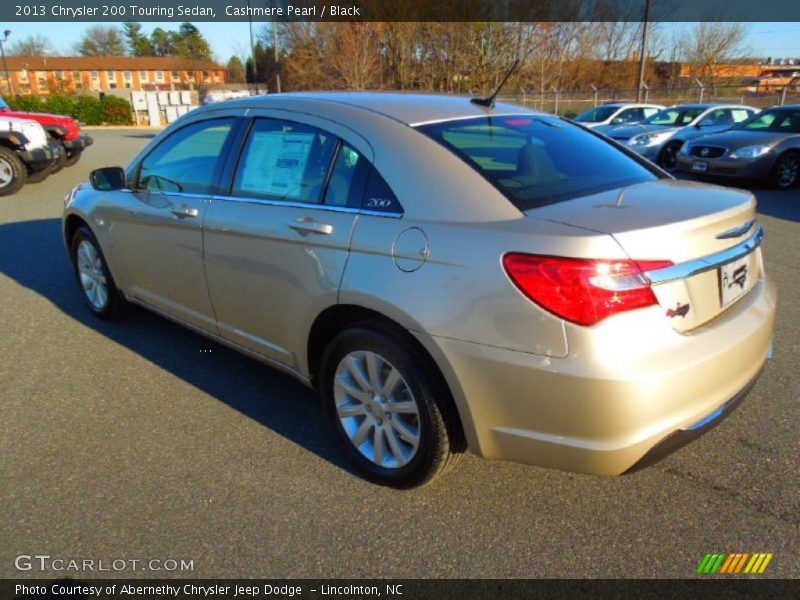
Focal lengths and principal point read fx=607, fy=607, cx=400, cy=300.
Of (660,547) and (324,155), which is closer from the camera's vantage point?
(660,547)

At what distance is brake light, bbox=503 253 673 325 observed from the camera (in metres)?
2.02

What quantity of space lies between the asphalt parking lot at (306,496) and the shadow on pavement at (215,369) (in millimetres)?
18

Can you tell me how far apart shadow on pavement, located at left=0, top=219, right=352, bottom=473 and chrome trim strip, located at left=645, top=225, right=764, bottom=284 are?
1664 mm

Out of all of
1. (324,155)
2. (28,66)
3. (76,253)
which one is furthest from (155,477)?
(28,66)

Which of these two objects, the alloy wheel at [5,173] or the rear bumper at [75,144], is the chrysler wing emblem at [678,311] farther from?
the rear bumper at [75,144]

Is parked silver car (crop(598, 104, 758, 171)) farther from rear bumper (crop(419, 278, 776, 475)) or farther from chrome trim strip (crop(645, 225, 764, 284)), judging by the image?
rear bumper (crop(419, 278, 776, 475))

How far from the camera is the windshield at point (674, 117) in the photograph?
1544cm

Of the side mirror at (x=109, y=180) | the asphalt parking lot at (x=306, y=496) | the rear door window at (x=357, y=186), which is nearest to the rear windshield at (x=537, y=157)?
the rear door window at (x=357, y=186)

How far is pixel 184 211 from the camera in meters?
3.52

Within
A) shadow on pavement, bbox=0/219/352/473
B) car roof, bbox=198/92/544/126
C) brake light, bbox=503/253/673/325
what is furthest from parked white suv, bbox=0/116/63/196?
brake light, bbox=503/253/673/325

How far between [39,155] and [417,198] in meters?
11.8

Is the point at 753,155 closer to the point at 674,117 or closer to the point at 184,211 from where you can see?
the point at 674,117

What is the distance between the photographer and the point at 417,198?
97.0 inches

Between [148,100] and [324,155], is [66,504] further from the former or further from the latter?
A: [148,100]
